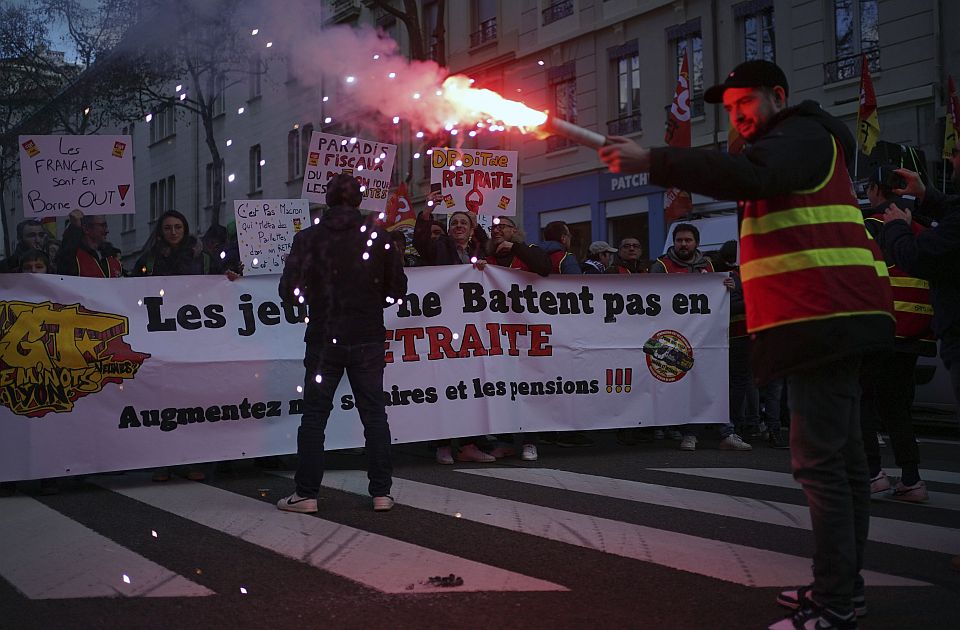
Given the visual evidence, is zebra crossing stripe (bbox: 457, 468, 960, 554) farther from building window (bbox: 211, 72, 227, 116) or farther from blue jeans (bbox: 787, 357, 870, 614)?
building window (bbox: 211, 72, 227, 116)

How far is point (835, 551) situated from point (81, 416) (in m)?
5.27

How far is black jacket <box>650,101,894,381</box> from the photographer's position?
10.8 feet

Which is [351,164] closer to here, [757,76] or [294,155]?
[757,76]

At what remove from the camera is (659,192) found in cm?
2211

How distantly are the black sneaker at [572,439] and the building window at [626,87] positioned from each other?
14.8 meters

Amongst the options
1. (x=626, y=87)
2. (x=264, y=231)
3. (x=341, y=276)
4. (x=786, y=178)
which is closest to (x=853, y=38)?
(x=626, y=87)

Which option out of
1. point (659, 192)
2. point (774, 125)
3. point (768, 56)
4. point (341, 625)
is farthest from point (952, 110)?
point (341, 625)

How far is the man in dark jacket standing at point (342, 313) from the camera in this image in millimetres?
5980

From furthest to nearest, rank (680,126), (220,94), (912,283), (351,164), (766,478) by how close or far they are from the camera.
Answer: (220,94) → (680,126) → (351,164) → (766,478) → (912,283)

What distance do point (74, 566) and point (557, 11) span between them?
73.9ft

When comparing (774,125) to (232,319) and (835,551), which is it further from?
(232,319)

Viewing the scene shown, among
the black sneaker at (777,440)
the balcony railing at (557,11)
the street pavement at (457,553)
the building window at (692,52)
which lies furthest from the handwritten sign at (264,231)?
the balcony railing at (557,11)

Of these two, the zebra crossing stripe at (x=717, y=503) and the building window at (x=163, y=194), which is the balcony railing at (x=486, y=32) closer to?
the building window at (x=163, y=194)

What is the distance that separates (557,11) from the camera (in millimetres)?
24938
